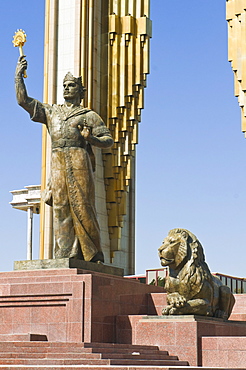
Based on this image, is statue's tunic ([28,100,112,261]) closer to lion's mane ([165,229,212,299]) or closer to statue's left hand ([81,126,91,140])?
statue's left hand ([81,126,91,140])

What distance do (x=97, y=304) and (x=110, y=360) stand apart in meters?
2.26

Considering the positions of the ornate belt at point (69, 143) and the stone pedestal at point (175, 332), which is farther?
the ornate belt at point (69, 143)

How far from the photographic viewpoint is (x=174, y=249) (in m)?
12.3

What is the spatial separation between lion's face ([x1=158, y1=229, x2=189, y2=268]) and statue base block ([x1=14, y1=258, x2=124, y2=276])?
3.98ft

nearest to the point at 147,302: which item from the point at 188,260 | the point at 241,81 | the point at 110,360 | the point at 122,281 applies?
the point at 122,281

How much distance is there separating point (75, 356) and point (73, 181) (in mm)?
3874

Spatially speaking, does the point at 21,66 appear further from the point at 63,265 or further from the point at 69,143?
the point at 63,265

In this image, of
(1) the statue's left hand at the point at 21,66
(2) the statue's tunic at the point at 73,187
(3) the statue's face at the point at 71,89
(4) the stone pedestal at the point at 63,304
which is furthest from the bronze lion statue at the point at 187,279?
(1) the statue's left hand at the point at 21,66

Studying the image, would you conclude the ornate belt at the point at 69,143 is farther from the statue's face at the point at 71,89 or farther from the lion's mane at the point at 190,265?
the lion's mane at the point at 190,265

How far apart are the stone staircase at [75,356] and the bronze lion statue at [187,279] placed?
1072mm

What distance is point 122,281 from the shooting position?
13086 millimetres

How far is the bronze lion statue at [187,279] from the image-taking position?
12039 mm

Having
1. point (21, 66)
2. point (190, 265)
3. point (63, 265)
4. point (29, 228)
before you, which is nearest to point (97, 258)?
point (63, 265)

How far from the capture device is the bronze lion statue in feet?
39.5
